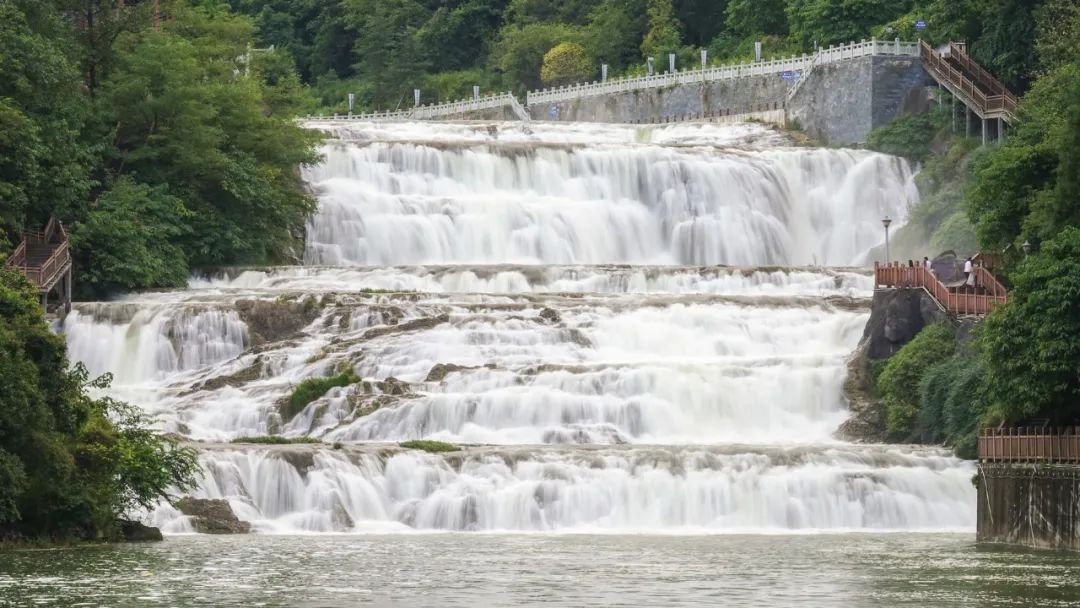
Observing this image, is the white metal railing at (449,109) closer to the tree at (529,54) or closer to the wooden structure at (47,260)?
the tree at (529,54)

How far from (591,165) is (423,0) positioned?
63.2 meters

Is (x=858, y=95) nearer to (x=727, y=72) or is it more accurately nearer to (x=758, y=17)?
(x=727, y=72)

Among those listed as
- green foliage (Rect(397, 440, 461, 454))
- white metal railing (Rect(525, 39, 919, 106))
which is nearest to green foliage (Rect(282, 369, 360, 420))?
green foliage (Rect(397, 440, 461, 454))

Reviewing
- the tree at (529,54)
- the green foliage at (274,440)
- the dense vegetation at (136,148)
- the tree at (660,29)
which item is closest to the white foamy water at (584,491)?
the green foliage at (274,440)

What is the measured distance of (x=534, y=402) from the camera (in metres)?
60.8

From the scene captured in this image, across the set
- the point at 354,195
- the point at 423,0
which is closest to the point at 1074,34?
the point at 354,195

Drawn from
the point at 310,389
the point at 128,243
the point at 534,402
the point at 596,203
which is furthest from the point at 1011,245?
the point at 128,243

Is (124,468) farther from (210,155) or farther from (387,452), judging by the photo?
(210,155)

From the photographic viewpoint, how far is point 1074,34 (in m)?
85.7

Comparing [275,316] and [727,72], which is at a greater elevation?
[727,72]

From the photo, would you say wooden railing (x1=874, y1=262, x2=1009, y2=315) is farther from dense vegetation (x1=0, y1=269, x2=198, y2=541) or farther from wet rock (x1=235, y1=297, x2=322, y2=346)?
dense vegetation (x1=0, y1=269, x2=198, y2=541)

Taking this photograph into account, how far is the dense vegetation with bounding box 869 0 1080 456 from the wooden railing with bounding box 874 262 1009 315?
663 millimetres

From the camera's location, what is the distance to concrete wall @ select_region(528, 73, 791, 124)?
109250 mm

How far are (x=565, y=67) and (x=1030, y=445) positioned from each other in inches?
3533
